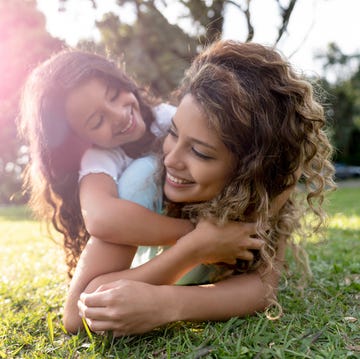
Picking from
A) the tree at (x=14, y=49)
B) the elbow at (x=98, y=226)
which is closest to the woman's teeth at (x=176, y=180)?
the elbow at (x=98, y=226)

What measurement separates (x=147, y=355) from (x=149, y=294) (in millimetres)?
259

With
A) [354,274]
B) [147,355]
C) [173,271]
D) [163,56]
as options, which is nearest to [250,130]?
[173,271]

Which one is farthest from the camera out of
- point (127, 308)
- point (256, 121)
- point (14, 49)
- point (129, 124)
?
point (14, 49)

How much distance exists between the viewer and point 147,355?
1887 mm

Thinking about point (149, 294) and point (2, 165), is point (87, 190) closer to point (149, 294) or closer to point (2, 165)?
point (149, 294)

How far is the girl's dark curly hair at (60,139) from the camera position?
2.81 m

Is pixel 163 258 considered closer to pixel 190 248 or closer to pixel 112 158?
pixel 190 248

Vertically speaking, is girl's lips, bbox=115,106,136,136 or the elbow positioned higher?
girl's lips, bbox=115,106,136,136

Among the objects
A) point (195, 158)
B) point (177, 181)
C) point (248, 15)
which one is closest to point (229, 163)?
point (195, 158)

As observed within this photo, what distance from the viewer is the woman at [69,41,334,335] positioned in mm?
2168

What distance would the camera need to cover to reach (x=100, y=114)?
2.81 m

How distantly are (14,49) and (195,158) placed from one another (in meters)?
14.8

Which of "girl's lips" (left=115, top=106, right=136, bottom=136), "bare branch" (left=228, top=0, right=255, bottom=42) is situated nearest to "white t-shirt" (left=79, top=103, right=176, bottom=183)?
"girl's lips" (left=115, top=106, right=136, bottom=136)

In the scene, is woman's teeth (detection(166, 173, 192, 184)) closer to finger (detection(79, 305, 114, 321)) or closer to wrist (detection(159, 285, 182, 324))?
wrist (detection(159, 285, 182, 324))
